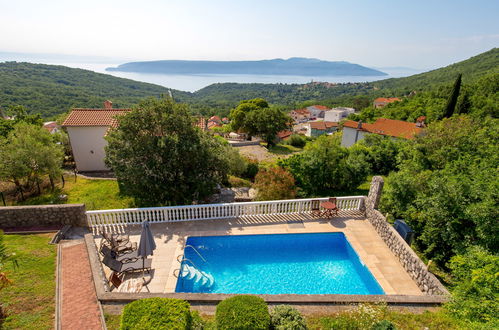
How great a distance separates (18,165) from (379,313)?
16.9m

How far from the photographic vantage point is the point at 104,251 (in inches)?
340

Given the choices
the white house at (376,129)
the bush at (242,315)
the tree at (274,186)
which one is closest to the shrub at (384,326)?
the bush at (242,315)

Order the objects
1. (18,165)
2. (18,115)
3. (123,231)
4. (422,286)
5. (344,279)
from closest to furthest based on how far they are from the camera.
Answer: (422,286), (344,279), (123,231), (18,165), (18,115)

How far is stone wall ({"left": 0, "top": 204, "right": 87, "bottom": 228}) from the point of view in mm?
10195

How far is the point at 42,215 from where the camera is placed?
10.3 metres

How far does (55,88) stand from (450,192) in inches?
5211

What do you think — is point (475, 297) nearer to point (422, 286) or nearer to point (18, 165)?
point (422, 286)

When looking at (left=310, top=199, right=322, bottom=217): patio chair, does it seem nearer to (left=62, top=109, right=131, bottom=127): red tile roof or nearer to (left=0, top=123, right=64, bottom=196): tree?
(left=0, top=123, right=64, bottom=196): tree

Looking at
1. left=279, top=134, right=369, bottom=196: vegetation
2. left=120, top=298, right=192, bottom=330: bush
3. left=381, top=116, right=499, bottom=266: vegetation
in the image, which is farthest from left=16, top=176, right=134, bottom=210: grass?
left=381, top=116, right=499, bottom=266: vegetation

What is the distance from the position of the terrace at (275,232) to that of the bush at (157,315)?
1.70 metres

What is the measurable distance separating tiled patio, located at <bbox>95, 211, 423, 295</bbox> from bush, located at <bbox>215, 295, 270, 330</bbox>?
310 centimetres

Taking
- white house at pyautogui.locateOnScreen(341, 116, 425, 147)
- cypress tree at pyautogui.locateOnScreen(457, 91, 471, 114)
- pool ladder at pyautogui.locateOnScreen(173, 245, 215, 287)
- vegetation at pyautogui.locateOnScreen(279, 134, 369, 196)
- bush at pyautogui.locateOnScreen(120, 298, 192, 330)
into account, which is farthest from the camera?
cypress tree at pyautogui.locateOnScreen(457, 91, 471, 114)

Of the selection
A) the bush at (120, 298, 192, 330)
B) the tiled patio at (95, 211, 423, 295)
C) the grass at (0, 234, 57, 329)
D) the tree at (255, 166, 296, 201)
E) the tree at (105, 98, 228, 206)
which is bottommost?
the tiled patio at (95, 211, 423, 295)

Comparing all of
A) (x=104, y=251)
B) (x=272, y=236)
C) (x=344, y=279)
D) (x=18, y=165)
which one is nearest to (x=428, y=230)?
(x=344, y=279)
